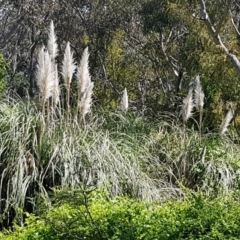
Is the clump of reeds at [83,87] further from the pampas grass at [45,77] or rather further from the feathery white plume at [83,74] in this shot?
the pampas grass at [45,77]

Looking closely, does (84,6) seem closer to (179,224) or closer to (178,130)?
(178,130)

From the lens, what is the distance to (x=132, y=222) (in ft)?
13.2

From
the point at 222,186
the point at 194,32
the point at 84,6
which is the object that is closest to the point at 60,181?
the point at 222,186

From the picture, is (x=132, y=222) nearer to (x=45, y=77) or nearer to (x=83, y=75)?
(x=45, y=77)

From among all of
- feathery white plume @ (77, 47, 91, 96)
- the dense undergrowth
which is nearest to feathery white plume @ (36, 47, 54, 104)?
the dense undergrowth

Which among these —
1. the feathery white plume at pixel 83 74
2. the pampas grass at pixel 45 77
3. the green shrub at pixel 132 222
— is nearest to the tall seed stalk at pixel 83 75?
the feathery white plume at pixel 83 74

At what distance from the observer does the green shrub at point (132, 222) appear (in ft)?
13.0

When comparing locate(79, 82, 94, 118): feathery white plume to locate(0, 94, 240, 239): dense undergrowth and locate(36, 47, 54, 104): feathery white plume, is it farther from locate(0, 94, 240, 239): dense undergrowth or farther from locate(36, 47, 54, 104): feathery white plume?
locate(36, 47, 54, 104): feathery white plume

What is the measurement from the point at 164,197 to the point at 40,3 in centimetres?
1286

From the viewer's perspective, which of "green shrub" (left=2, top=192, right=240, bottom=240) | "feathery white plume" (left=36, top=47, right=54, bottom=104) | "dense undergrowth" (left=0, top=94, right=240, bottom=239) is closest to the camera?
"green shrub" (left=2, top=192, right=240, bottom=240)

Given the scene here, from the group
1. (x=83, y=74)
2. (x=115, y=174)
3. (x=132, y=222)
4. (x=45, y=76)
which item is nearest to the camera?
(x=132, y=222)

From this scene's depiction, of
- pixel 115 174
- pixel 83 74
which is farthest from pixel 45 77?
pixel 115 174

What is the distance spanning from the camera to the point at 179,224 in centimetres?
401

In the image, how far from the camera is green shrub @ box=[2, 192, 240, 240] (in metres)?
3.96
